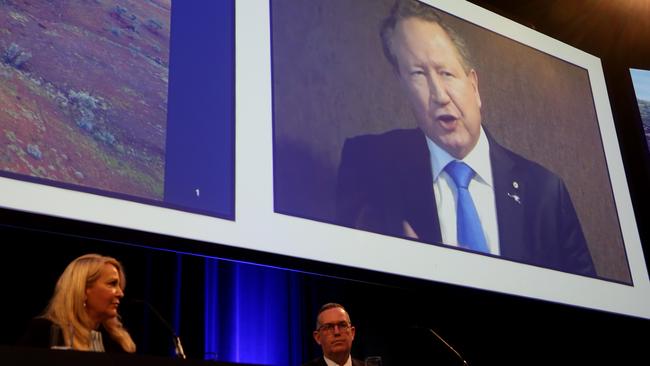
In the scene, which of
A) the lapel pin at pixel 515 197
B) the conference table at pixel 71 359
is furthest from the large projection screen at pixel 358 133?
the conference table at pixel 71 359

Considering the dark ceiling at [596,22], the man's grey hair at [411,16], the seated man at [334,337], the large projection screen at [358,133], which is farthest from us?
the dark ceiling at [596,22]

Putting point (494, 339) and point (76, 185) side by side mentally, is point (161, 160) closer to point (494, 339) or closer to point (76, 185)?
point (76, 185)

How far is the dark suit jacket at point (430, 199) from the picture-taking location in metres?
3.09

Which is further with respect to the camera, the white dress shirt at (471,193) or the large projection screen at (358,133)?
the white dress shirt at (471,193)

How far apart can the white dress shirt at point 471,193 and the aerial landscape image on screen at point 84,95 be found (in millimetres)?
1213

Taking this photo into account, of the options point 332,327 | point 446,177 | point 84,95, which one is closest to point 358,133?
point 446,177

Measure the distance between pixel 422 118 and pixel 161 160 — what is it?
129 cm

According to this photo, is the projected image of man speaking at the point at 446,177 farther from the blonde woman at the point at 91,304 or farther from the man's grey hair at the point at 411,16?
the blonde woman at the point at 91,304

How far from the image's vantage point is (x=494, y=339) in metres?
4.55

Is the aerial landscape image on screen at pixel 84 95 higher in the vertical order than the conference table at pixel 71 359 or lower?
higher

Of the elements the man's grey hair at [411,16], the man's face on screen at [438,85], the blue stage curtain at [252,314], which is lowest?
the blue stage curtain at [252,314]

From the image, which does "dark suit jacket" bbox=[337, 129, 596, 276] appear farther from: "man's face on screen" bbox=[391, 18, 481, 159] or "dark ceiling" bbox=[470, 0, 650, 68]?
"dark ceiling" bbox=[470, 0, 650, 68]

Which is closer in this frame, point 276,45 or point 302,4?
point 276,45

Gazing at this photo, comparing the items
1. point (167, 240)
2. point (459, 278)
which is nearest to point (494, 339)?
point (459, 278)
